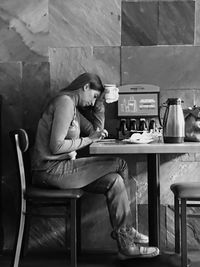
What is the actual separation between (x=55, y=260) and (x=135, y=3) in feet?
6.79

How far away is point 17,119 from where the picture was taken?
4.20m

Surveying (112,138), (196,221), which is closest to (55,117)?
(112,138)

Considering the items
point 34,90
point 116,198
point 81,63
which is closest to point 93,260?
point 116,198

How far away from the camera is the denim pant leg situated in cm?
355

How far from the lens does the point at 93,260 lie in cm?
397

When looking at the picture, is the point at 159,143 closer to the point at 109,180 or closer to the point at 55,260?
the point at 109,180

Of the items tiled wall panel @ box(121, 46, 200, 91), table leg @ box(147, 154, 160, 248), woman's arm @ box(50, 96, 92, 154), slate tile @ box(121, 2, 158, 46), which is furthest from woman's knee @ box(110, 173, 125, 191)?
slate tile @ box(121, 2, 158, 46)

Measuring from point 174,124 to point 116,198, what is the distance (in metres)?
0.65

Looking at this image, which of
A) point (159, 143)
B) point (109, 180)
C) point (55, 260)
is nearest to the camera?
point (159, 143)

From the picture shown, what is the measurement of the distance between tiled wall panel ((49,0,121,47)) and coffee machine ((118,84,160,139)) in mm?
396

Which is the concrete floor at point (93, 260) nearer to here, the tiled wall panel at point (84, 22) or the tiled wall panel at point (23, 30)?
the tiled wall panel at point (23, 30)

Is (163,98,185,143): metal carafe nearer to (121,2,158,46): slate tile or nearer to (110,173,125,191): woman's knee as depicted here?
(110,173,125,191): woman's knee

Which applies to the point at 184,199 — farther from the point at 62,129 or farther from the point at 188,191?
the point at 62,129

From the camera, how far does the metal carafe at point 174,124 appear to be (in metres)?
3.35
